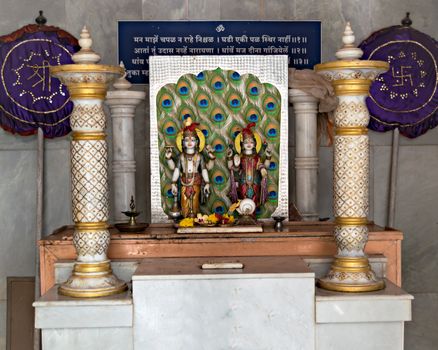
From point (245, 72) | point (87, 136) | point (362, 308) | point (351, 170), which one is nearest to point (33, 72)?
point (245, 72)

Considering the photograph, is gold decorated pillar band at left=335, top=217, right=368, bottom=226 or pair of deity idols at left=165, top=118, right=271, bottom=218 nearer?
gold decorated pillar band at left=335, top=217, right=368, bottom=226

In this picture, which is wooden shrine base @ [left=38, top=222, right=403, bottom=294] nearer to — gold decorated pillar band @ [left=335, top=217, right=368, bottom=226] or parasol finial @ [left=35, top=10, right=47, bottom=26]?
gold decorated pillar band @ [left=335, top=217, right=368, bottom=226]

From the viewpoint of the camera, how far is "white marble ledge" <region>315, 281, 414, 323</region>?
13.6 feet

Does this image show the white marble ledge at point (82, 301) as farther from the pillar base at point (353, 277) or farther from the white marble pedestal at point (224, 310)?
the pillar base at point (353, 277)

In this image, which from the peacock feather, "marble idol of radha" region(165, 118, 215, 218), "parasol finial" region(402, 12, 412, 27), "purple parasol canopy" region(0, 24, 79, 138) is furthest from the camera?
"parasol finial" region(402, 12, 412, 27)

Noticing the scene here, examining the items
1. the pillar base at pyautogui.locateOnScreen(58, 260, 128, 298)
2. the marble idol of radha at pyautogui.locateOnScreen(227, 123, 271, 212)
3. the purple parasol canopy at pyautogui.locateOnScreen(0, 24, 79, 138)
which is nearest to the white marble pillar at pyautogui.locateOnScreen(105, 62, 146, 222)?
the purple parasol canopy at pyautogui.locateOnScreen(0, 24, 79, 138)

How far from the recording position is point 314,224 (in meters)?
5.18

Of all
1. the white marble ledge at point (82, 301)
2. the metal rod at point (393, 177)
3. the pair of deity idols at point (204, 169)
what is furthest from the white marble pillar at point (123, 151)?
the metal rod at point (393, 177)

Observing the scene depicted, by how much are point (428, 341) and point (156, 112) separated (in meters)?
2.92

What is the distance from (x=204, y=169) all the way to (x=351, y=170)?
1249mm

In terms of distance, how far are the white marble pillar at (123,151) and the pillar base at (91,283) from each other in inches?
48.4

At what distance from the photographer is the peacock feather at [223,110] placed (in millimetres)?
5359

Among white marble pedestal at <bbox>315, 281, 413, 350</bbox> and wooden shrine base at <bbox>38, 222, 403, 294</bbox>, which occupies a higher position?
wooden shrine base at <bbox>38, 222, 403, 294</bbox>

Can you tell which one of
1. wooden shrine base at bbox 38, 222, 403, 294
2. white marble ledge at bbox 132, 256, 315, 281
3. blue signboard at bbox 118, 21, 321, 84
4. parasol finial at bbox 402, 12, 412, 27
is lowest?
white marble ledge at bbox 132, 256, 315, 281
